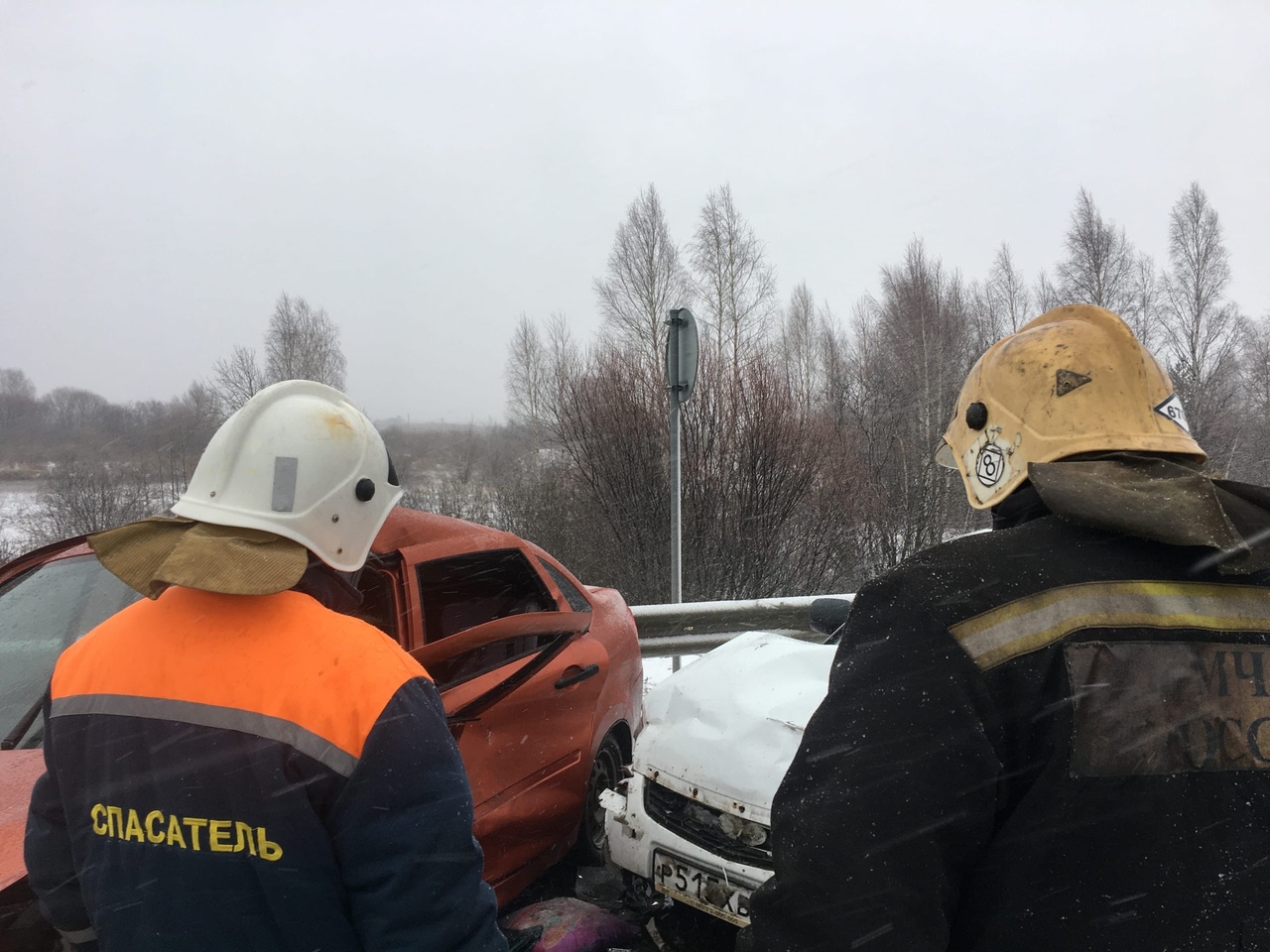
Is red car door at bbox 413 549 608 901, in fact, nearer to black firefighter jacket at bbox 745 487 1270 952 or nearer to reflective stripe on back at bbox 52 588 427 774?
reflective stripe on back at bbox 52 588 427 774

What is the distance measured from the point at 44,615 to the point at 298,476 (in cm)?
218

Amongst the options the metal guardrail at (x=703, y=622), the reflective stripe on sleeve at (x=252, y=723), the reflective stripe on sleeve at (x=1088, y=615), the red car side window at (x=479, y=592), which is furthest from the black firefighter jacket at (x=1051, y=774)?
the metal guardrail at (x=703, y=622)

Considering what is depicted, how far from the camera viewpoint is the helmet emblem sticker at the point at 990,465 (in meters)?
1.44

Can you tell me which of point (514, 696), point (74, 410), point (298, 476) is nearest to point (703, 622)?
point (514, 696)

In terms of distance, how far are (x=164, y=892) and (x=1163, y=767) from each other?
158cm

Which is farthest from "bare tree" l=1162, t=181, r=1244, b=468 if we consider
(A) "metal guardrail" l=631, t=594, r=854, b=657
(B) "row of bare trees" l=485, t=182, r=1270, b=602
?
(A) "metal guardrail" l=631, t=594, r=854, b=657

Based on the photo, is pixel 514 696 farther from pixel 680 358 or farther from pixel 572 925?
pixel 680 358

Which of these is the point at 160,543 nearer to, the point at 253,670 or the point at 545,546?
the point at 253,670

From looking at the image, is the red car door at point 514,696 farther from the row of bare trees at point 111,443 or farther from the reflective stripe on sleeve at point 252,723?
the row of bare trees at point 111,443

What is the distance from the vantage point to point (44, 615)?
9.93 feet

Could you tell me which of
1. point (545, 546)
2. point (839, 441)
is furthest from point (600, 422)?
point (839, 441)

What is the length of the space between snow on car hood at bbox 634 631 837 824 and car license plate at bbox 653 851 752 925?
0.80 ft

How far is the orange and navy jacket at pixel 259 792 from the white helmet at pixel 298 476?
0.30m

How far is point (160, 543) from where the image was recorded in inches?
56.7
